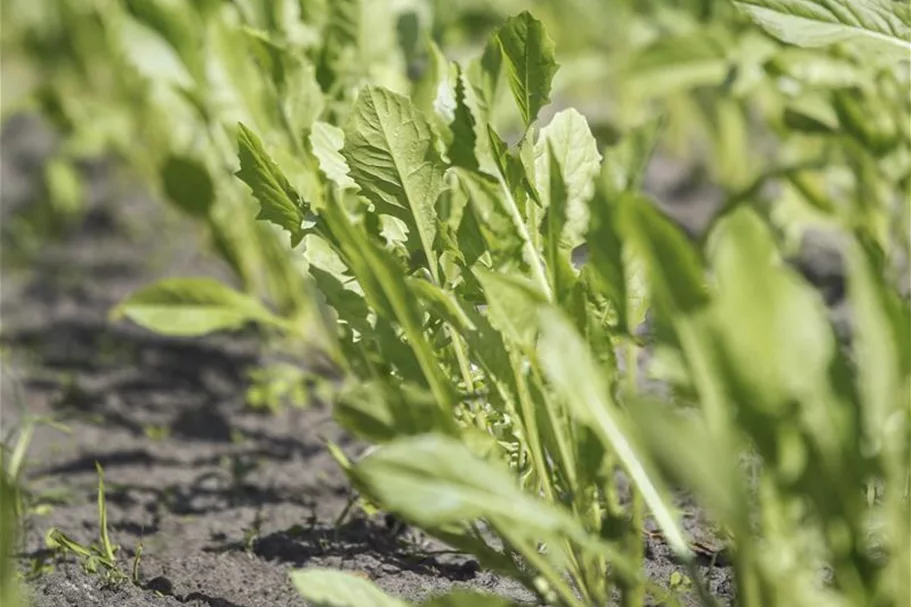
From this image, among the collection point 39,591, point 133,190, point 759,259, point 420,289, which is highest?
point 759,259

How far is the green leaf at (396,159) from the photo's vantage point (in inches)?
46.0

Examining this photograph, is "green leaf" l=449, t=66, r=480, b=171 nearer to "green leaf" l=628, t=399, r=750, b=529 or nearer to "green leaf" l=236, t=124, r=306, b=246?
"green leaf" l=236, t=124, r=306, b=246

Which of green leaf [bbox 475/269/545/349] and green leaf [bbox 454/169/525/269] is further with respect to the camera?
green leaf [bbox 454/169/525/269]

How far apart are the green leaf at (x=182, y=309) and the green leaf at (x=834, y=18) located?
86 centimetres

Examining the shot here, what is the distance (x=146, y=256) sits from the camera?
2941 millimetres

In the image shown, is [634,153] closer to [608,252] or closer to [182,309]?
[608,252]

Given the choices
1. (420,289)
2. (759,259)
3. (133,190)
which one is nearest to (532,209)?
(420,289)

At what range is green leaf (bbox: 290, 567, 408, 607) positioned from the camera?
98cm

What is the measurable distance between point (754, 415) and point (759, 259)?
0.11m

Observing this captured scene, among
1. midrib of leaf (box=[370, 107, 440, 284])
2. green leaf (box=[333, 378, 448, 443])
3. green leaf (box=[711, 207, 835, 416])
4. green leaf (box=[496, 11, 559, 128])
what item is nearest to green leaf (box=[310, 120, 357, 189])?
midrib of leaf (box=[370, 107, 440, 284])

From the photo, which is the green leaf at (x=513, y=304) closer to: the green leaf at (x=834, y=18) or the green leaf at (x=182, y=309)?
the green leaf at (x=834, y=18)

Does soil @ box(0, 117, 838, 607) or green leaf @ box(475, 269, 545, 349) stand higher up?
green leaf @ box(475, 269, 545, 349)

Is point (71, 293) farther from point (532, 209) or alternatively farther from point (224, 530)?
point (532, 209)

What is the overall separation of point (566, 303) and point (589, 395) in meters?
0.25
